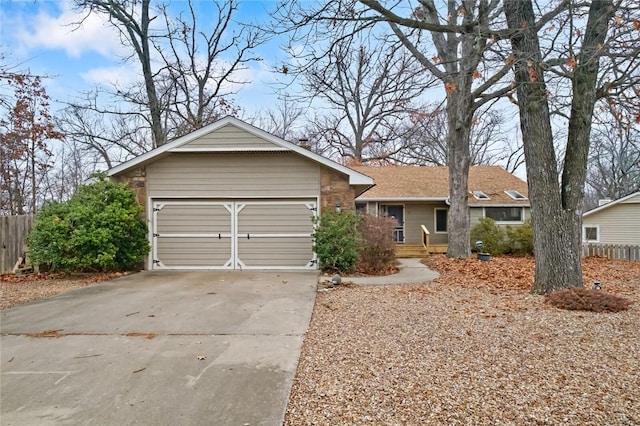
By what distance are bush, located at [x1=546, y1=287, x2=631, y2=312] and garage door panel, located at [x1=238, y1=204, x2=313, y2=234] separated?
19.4 ft

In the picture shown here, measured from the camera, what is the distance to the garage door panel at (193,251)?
9898 mm

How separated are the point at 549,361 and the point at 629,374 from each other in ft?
1.86

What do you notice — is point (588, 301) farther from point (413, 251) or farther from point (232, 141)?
point (413, 251)

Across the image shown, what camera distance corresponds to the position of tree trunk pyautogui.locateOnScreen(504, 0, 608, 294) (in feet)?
19.8

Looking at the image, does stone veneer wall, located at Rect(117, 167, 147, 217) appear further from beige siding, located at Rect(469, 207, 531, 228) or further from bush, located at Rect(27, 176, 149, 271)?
beige siding, located at Rect(469, 207, 531, 228)

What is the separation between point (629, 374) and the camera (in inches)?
120

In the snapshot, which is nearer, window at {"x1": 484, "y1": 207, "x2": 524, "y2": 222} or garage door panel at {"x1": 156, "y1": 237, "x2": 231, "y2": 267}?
garage door panel at {"x1": 156, "y1": 237, "x2": 231, "y2": 267}

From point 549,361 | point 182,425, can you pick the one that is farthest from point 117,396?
point 549,361

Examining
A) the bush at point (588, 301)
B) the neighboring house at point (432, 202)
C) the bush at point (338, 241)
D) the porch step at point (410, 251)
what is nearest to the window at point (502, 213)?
the neighboring house at point (432, 202)

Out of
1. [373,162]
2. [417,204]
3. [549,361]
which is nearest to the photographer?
[549,361]

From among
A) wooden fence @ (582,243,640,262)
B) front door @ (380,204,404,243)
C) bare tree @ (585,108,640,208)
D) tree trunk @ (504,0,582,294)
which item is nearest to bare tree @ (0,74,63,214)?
front door @ (380,204,404,243)

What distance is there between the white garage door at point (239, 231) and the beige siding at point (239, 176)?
28 cm

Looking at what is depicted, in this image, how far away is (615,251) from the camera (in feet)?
44.1

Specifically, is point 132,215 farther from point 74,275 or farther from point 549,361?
point 549,361
